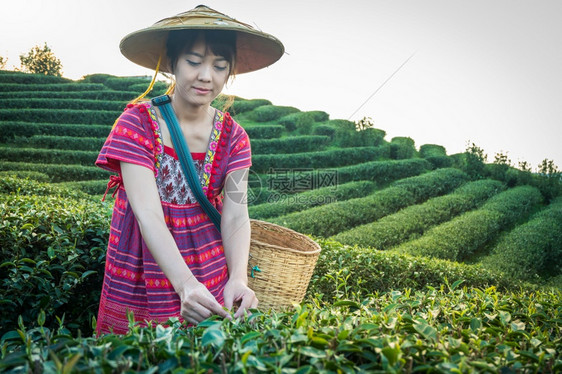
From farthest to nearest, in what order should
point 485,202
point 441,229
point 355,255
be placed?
point 485,202
point 441,229
point 355,255

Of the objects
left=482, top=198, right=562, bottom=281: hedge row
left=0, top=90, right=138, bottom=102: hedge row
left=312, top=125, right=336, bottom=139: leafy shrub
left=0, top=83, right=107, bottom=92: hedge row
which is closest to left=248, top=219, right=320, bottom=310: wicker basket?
left=482, top=198, right=562, bottom=281: hedge row

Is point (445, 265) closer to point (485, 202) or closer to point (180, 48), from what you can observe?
point (180, 48)

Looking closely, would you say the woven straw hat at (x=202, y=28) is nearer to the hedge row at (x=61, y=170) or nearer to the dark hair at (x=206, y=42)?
the dark hair at (x=206, y=42)

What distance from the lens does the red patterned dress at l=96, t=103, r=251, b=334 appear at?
1474mm

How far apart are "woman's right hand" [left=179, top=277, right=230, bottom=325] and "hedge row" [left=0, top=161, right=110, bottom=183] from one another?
366 inches

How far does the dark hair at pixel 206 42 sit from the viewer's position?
61.2 inches

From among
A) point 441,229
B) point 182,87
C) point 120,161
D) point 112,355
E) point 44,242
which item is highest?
point 182,87

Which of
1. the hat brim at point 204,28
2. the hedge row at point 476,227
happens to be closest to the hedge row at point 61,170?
the hedge row at point 476,227

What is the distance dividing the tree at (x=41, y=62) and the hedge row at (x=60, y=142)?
545 inches

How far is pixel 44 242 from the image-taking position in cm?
205

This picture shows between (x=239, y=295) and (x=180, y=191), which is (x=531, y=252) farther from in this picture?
(x=180, y=191)

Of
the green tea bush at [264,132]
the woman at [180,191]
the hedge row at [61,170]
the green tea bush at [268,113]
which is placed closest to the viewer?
the woman at [180,191]

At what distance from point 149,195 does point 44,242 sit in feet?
3.36

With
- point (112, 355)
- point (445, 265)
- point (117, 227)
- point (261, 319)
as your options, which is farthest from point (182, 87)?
point (445, 265)
